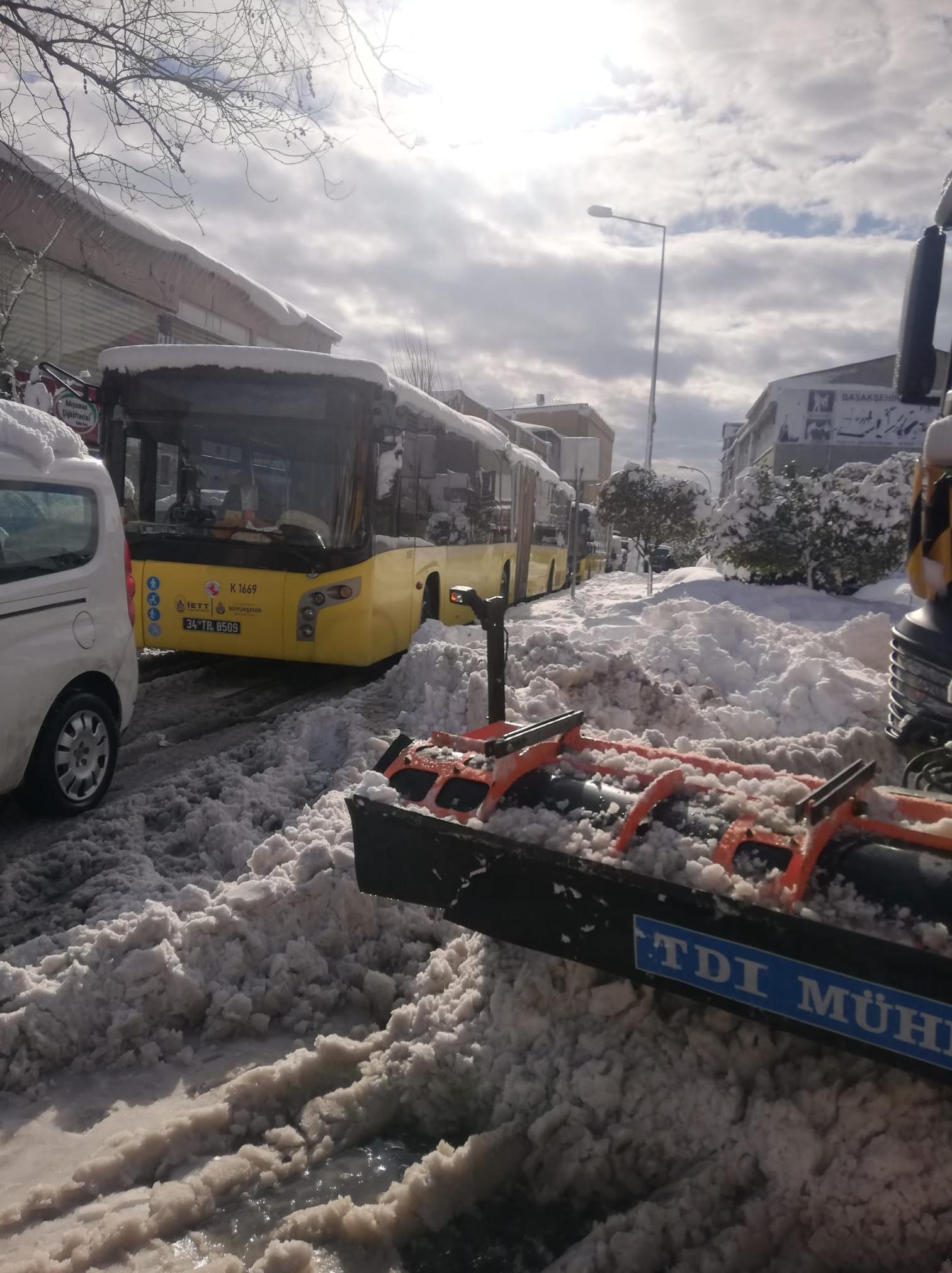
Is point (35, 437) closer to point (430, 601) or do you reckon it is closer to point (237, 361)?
point (237, 361)

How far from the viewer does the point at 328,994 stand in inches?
136

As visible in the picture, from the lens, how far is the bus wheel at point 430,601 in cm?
1072

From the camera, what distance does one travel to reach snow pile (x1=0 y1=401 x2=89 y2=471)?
497cm

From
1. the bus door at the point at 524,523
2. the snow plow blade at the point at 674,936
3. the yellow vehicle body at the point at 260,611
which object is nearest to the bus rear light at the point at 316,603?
the yellow vehicle body at the point at 260,611

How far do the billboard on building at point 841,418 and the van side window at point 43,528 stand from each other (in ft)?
179

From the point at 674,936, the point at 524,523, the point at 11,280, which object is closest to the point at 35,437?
the point at 674,936

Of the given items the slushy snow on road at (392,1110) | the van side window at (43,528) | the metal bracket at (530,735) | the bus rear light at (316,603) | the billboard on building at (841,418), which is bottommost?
the slushy snow on road at (392,1110)

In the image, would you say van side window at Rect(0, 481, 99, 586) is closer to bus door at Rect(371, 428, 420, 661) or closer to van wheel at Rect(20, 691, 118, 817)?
van wheel at Rect(20, 691, 118, 817)

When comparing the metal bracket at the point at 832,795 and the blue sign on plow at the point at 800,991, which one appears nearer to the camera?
the blue sign on plow at the point at 800,991

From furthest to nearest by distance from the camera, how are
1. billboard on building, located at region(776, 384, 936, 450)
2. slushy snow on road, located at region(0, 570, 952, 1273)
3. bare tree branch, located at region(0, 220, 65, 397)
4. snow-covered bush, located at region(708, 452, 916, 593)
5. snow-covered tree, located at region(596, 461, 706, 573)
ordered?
billboard on building, located at region(776, 384, 936, 450), snow-covered tree, located at region(596, 461, 706, 573), snow-covered bush, located at region(708, 452, 916, 593), bare tree branch, located at region(0, 220, 65, 397), slushy snow on road, located at region(0, 570, 952, 1273)

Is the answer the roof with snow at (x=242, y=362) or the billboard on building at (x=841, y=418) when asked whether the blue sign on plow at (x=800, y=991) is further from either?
the billboard on building at (x=841, y=418)

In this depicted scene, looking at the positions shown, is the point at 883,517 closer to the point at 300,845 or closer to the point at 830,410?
the point at 300,845

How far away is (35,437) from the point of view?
5121mm

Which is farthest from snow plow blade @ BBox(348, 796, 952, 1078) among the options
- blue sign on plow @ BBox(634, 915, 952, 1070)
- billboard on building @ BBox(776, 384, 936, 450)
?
billboard on building @ BBox(776, 384, 936, 450)
